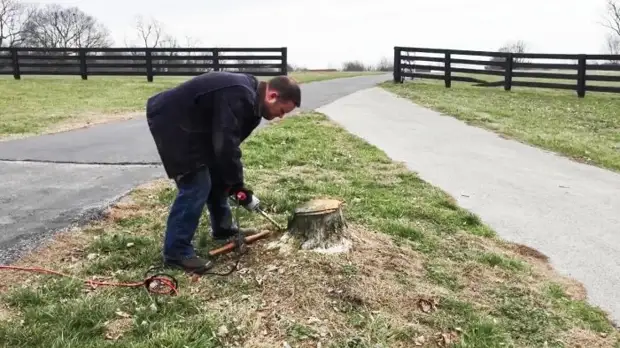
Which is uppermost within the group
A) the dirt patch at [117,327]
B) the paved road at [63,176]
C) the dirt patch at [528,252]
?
the paved road at [63,176]

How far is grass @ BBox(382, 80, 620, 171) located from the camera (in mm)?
9273

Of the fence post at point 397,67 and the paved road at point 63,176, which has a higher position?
the fence post at point 397,67

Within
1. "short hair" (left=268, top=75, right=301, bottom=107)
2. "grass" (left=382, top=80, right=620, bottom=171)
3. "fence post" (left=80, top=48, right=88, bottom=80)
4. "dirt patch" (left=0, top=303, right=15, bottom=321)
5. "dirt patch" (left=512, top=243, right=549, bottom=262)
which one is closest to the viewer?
"dirt patch" (left=0, top=303, right=15, bottom=321)

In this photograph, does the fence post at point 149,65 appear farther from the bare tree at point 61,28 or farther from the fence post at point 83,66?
the bare tree at point 61,28

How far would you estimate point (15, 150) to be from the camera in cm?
805

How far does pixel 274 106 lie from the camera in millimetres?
3533

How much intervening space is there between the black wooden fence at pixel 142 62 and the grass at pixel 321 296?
15129 mm

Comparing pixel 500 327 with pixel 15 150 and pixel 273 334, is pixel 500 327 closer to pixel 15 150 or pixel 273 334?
pixel 273 334

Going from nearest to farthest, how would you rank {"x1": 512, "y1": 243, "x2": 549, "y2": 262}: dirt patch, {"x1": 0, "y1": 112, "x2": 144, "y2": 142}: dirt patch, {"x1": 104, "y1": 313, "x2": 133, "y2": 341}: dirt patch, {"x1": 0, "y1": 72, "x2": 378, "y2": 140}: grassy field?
{"x1": 104, "y1": 313, "x2": 133, "y2": 341}: dirt patch
{"x1": 512, "y1": 243, "x2": 549, "y2": 262}: dirt patch
{"x1": 0, "y1": 112, "x2": 144, "y2": 142}: dirt patch
{"x1": 0, "y1": 72, "x2": 378, "y2": 140}: grassy field

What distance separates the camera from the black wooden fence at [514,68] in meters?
16.9

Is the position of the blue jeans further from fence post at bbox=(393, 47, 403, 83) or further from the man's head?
fence post at bbox=(393, 47, 403, 83)

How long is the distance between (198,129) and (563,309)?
250 centimetres

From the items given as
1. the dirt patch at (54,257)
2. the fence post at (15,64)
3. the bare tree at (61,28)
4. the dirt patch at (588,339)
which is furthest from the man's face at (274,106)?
the bare tree at (61,28)

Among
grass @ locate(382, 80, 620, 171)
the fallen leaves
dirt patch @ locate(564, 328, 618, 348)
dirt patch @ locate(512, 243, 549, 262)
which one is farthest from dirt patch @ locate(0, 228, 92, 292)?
grass @ locate(382, 80, 620, 171)
